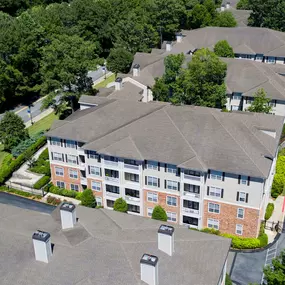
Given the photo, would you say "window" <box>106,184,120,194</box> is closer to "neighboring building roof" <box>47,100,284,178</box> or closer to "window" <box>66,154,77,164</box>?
"neighboring building roof" <box>47,100,284,178</box>

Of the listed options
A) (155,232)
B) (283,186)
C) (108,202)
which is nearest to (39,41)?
(108,202)

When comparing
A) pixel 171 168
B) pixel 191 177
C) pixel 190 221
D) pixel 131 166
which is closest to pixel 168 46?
pixel 131 166

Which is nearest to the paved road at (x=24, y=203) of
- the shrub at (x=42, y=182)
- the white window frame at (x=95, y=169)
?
the shrub at (x=42, y=182)

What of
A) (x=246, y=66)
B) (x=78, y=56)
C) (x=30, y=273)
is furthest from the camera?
(x=246, y=66)

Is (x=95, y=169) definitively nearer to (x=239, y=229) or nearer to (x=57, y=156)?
(x=57, y=156)

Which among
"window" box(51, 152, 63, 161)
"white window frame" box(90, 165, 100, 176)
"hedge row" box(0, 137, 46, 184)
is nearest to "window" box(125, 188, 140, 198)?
"white window frame" box(90, 165, 100, 176)

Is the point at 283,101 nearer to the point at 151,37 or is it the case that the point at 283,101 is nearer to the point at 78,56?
the point at 78,56
